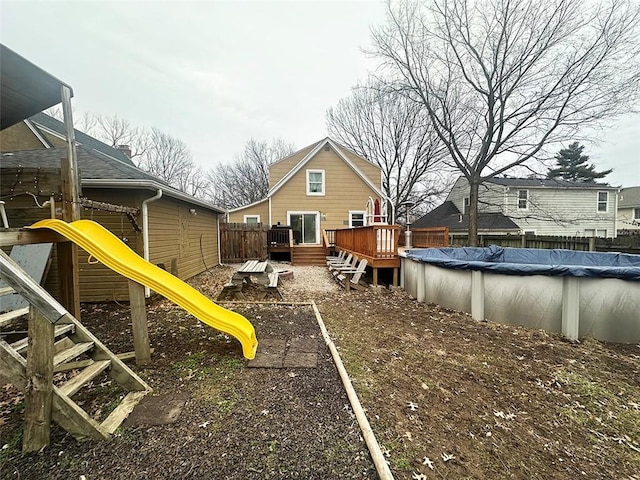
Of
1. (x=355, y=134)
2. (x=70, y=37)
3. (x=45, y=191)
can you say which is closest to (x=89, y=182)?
(x=45, y=191)

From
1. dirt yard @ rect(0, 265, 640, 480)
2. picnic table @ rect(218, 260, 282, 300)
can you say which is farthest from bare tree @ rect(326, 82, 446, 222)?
dirt yard @ rect(0, 265, 640, 480)

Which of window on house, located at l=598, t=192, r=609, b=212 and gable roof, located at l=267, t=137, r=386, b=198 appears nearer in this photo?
gable roof, located at l=267, t=137, r=386, b=198

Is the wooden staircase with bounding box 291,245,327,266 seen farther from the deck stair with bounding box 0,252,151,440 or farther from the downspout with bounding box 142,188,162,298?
the deck stair with bounding box 0,252,151,440

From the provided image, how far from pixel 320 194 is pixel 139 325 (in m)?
12.3

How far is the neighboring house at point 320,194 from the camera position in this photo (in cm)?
1455

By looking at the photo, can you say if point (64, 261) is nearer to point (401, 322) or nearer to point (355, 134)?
point (401, 322)

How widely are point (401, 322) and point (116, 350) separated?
4435mm

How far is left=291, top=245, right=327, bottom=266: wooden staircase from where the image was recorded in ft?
40.3

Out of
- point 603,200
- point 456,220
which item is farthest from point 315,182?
point 603,200

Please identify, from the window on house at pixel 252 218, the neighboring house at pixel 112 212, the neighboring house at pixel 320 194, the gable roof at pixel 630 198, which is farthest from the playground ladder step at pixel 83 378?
the gable roof at pixel 630 198

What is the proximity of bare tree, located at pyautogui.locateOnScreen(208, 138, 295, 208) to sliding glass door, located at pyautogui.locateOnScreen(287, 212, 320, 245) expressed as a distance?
639 inches

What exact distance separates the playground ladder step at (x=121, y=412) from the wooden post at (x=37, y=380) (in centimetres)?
38

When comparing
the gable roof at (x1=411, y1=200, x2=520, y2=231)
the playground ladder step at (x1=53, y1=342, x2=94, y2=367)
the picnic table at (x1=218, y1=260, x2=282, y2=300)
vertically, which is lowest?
the picnic table at (x1=218, y1=260, x2=282, y2=300)

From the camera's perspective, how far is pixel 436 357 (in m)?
3.63
